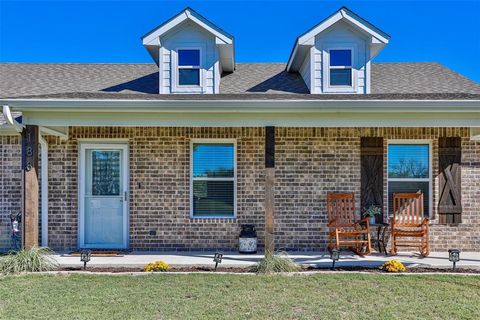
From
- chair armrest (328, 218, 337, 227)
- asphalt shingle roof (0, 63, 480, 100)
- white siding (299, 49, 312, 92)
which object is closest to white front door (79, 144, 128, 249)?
asphalt shingle roof (0, 63, 480, 100)

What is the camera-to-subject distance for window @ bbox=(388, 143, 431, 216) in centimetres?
770

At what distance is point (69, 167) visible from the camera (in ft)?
24.9

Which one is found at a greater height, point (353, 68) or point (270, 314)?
point (353, 68)

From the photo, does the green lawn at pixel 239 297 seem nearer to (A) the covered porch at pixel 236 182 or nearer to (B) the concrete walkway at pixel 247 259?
(B) the concrete walkway at pixel 247 259

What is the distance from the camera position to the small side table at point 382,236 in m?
7.17

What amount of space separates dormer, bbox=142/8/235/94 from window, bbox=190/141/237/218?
4.37 ft

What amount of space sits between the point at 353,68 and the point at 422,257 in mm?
4050

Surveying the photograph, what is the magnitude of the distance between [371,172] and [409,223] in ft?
3.93

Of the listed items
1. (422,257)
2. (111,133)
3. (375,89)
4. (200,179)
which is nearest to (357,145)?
(375,89)

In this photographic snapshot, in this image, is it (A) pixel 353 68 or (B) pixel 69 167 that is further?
(A) pixel 353 68

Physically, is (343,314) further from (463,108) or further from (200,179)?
(200,179)

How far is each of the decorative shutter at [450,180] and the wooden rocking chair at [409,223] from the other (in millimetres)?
493

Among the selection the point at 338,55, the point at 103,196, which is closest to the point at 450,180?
the point at 338,55

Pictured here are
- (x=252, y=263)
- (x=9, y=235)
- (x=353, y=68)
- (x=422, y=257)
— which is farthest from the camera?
(x=353, y=68)
